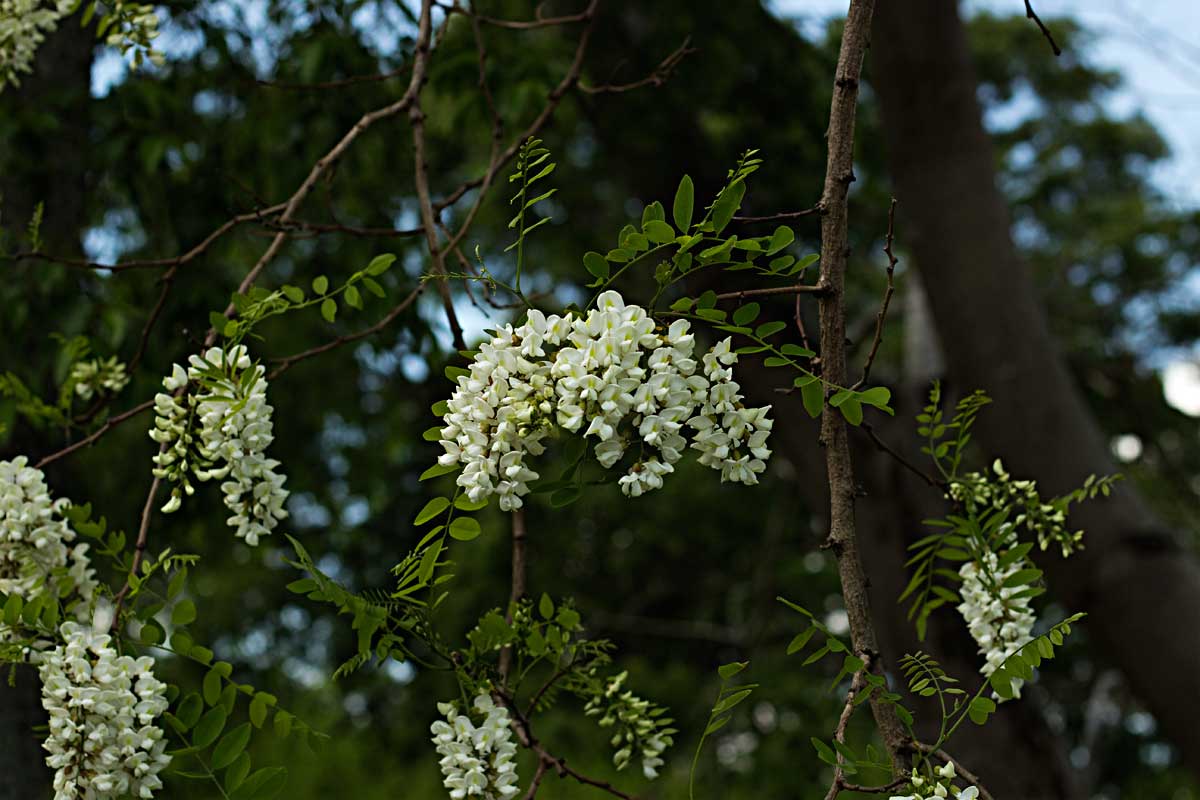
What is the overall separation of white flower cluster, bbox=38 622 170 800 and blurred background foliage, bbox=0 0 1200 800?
1.59ft

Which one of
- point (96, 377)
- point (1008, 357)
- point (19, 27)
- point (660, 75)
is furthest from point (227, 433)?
point (1008, 357)

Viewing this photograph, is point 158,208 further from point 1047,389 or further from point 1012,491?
point 1047,389

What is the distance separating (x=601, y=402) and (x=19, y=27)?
154cm

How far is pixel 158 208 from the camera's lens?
2697mm

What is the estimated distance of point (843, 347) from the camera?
3.55 feet

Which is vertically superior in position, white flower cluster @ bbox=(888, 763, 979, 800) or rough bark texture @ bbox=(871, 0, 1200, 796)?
rough bark texture @ bbox=(871, 0, 1200, 796)

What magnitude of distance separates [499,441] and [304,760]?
5317 millimetres

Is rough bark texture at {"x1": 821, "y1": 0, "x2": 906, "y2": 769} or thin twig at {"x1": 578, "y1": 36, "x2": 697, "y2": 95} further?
thin twig at {"x1": 578, "y1": 36, "x2": 697, "y2": 95}

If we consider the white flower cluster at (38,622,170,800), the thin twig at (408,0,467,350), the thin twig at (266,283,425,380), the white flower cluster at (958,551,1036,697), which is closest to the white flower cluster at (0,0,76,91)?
the thin twig at (408,0,467,350)

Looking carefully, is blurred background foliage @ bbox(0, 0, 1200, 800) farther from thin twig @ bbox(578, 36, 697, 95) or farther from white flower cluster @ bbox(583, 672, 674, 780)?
white flower cluster @ bbox(583, 672, 674, 780)

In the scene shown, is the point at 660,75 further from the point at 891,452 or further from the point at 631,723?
the point at 631,723

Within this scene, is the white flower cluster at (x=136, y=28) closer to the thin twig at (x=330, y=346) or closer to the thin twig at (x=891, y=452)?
the thin twig at (x=330, y=346)

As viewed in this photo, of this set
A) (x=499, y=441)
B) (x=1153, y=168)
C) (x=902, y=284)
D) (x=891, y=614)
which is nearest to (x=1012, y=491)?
→ (x=499, y=441)

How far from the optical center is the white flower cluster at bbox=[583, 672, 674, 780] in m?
1.26
